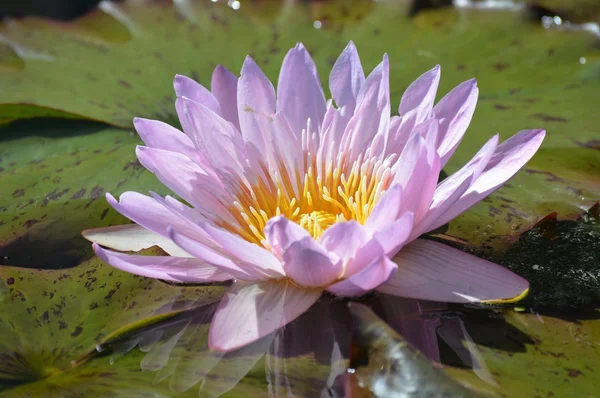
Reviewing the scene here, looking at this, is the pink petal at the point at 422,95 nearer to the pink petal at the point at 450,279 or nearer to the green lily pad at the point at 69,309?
the pink petal at the point at 450,279

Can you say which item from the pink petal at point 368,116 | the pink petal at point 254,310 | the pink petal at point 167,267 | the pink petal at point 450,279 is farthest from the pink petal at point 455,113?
the pink petal at point 167,267

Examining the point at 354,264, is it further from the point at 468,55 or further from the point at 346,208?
the point at 468,55

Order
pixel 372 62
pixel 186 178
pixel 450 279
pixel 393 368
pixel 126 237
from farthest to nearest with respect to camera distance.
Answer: pixel 372 62 < pixel 126 237 < pixel 186 178 < pixel 450 279 < pixel 393 368

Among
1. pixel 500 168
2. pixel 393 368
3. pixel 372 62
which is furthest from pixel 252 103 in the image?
pixel 372 62

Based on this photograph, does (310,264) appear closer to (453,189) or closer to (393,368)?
(393,368)

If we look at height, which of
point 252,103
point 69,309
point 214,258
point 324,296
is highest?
point 252,103

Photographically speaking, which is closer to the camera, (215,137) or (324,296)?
(324,296)

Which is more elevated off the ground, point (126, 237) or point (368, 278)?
point (368, 278)

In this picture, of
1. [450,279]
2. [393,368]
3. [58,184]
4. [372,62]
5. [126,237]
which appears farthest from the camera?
[372,62]
